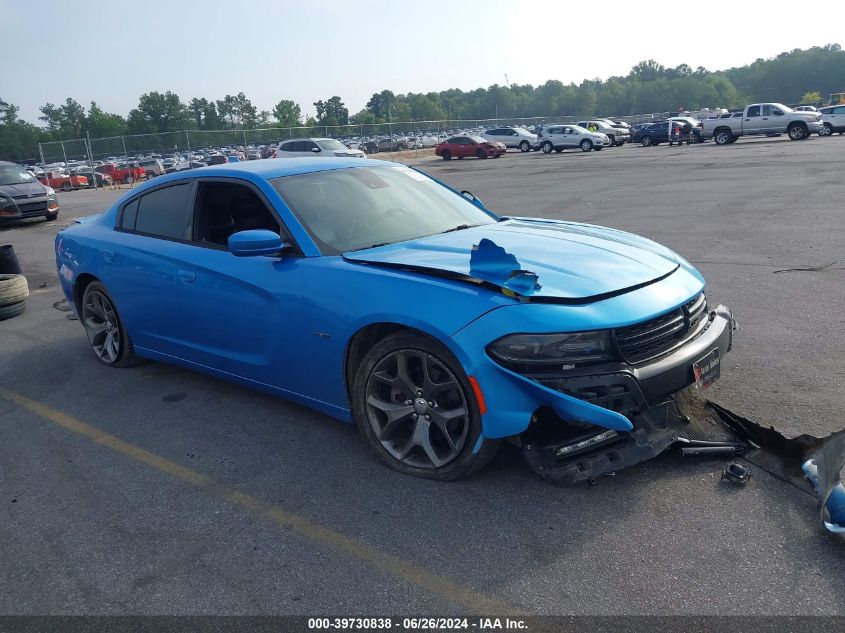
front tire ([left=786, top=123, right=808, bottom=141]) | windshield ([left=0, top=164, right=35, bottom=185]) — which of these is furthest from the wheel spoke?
front tire ([left=786, top=123, right=808, bottom=141])

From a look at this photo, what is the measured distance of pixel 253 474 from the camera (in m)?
3.81

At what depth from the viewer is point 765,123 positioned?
3700 centimetres

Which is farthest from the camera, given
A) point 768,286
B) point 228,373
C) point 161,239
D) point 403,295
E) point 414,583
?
point 768,286

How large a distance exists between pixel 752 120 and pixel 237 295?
39.2 metres

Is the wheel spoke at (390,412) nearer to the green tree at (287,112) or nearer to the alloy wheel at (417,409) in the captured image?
the alloy wheel at (417,409)

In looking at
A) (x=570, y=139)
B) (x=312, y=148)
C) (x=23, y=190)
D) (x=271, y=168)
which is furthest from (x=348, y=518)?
(x=570, y=139)

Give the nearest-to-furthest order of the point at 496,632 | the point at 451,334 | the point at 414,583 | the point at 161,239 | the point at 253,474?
the point at 496,632, the point at 414,583, the point at 451,334, the point at 253,474, the point at 161,239

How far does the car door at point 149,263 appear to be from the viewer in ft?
16.2

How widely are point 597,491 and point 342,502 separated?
4.08ft

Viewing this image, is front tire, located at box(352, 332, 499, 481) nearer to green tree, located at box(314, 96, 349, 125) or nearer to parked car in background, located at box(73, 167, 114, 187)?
parked car in background, located at box(73, 167, 114, 187)

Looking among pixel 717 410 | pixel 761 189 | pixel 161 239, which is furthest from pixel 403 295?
pixel 761 189

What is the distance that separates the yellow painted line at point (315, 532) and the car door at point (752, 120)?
39.6 m

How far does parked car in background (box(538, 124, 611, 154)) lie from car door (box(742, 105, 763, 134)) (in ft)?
26.8

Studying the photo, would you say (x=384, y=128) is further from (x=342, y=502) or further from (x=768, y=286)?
(x=342, y=502)
